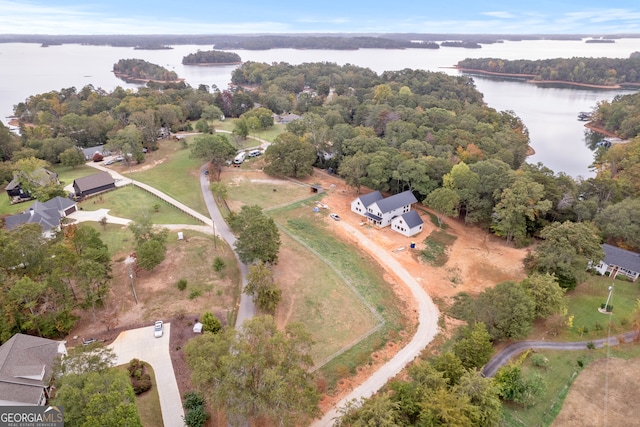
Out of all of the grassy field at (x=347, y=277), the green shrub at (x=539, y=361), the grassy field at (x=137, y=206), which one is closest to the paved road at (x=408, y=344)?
the grassy field at (x=347, y=277)

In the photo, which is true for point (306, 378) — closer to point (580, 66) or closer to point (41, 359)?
point (41, 359)

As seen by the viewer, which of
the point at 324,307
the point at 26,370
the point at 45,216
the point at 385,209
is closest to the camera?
the point at 26,370

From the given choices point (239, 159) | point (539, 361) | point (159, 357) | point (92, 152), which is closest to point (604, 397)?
point (539, 361)

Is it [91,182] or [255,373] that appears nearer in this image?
[255,373]

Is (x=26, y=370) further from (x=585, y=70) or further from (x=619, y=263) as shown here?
(x=585, y=70)

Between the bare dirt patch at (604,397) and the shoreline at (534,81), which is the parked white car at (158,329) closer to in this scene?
the bare dirt patch at (604,397)
